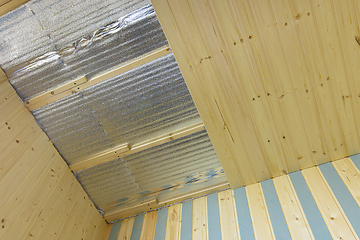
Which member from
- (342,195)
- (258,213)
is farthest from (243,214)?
(342,195)

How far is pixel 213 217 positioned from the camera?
1.96m

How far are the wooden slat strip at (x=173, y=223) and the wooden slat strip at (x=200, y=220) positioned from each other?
0.44 feet

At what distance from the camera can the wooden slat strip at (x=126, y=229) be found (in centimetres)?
219

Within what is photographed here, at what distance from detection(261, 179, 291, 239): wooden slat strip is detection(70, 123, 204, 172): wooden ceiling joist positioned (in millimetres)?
707

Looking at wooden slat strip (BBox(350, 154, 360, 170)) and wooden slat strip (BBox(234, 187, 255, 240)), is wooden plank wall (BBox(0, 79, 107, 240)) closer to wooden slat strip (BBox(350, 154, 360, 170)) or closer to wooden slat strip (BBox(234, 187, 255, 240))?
wooden slat strip (BBox(234, 187, 255, 240))

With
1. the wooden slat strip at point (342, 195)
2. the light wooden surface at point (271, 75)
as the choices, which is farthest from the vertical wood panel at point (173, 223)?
the wooden slat strip at point (342, 195)

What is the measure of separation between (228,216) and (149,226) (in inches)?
28.0

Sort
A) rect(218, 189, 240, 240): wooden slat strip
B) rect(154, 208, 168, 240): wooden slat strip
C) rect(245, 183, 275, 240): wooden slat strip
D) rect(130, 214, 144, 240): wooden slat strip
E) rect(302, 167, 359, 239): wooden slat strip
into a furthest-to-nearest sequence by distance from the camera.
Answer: rect(130, 214, 144, 240): wooden slat strip
rect(154, 208, 168, 240): wooden slat strip
rect(218, 189, 240, 240): wooden slat strip
rect(245, 183, 275, 240): wooden slat strip
rect(302, 167, 359, 239): wooden slat strip

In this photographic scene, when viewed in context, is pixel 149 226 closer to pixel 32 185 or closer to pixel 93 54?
pixel 32 185

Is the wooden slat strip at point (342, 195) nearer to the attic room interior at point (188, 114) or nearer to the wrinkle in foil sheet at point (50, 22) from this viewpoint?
the attic room interior at point (188, 114)

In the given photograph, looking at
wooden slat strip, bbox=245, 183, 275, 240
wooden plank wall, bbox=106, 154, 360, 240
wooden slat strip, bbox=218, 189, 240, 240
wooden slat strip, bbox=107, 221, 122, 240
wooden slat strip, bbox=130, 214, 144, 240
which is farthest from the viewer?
wooden slat strip, bbox=107, 221, 122, 240

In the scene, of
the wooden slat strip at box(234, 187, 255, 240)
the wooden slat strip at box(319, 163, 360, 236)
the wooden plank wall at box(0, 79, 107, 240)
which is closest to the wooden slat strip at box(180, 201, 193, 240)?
the wooden slat strip at box(234, 187, 255, 240)

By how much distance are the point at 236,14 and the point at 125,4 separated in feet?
2.28

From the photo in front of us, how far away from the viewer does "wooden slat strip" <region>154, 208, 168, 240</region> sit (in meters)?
2.03
